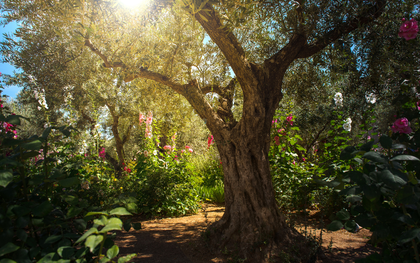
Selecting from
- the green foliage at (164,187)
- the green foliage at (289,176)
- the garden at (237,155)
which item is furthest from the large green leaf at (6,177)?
the green foliage at (289,176)

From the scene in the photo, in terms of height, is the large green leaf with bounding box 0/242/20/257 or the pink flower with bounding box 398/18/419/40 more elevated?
the pink flower with bounding box 398/18/419/40

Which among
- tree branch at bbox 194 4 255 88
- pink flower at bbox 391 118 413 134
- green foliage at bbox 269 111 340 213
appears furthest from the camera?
green foliage at bbox 269 111 340 213

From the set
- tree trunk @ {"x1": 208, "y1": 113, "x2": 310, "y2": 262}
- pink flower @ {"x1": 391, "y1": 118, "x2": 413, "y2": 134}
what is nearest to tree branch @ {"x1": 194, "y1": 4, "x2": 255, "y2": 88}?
tree trunk @ {"x1": 208, "y1": 113, "x2": 310, "y2": 262}

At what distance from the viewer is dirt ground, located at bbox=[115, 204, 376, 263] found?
2.96 meters

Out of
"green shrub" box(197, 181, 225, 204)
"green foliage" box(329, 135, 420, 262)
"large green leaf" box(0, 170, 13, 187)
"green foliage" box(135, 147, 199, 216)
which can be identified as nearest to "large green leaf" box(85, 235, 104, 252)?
"large green leaf" box(0, 170, 13, 187)

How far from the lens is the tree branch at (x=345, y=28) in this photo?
2.88 meters

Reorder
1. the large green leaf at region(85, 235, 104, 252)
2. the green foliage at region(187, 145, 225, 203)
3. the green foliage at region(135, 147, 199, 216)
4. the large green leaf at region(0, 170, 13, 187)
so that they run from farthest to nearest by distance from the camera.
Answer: the green foliage at region(187, 145, 225, 203) < the green foliage at region(135, 147, 199, 216) < the large green leaf at region(0, 170, 13, 187) < the large green leaf at region(85, 235, 104, 252)

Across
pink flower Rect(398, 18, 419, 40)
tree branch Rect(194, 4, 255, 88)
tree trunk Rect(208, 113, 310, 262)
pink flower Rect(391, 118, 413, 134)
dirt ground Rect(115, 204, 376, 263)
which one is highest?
tree branch Rect(194, 4, 255, 88)

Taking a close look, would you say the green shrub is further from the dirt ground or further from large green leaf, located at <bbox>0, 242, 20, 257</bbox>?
large green leaf, located at <bbox>0, 242, 20, 257</bbox>

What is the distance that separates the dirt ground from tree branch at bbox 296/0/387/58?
2.68 metres

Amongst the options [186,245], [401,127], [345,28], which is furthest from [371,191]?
[186,245]

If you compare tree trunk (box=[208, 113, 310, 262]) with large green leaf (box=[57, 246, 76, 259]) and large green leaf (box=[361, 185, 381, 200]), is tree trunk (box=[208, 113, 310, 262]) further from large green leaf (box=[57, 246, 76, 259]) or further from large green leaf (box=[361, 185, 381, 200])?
large green leaf (box=[57, 246, 76, 259])

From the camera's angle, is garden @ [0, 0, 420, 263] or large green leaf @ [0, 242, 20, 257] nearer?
large green leaf @ [0, 242, 20, 257]

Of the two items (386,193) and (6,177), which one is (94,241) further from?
(386,193)
